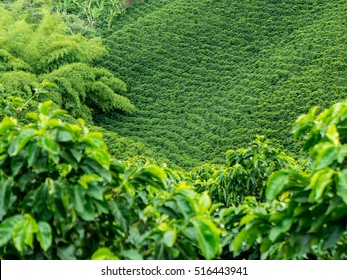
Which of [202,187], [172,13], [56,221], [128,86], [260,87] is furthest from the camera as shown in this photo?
[172,13]

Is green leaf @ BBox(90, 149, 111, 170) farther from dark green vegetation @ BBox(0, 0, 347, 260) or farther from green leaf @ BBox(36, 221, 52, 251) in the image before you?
green leaf @ BBox(36, 221, 52, 251)

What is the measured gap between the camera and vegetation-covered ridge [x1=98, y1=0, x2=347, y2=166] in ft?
36.3

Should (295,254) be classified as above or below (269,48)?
below

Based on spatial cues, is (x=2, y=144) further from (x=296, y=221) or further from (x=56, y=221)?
(x=296, y=221)

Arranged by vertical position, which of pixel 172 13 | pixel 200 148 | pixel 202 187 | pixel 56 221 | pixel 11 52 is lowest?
pixel 56 221

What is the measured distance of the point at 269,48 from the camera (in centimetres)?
1399

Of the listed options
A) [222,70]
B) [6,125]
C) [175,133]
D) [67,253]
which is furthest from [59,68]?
[67,253]

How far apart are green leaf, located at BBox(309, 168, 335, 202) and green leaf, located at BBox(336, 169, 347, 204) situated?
2 cm

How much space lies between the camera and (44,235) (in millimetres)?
1589

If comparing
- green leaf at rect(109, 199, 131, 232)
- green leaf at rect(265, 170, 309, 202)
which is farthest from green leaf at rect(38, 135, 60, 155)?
green leaf at rect(265, 170, 309, 202)

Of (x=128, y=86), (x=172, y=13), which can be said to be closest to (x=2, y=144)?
(x=128, y=86)

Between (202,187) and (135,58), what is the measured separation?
10.3m

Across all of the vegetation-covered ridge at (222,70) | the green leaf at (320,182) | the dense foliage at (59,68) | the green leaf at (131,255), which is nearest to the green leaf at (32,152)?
the green leaf at (131,255)

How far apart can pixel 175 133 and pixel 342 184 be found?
10.1 m
